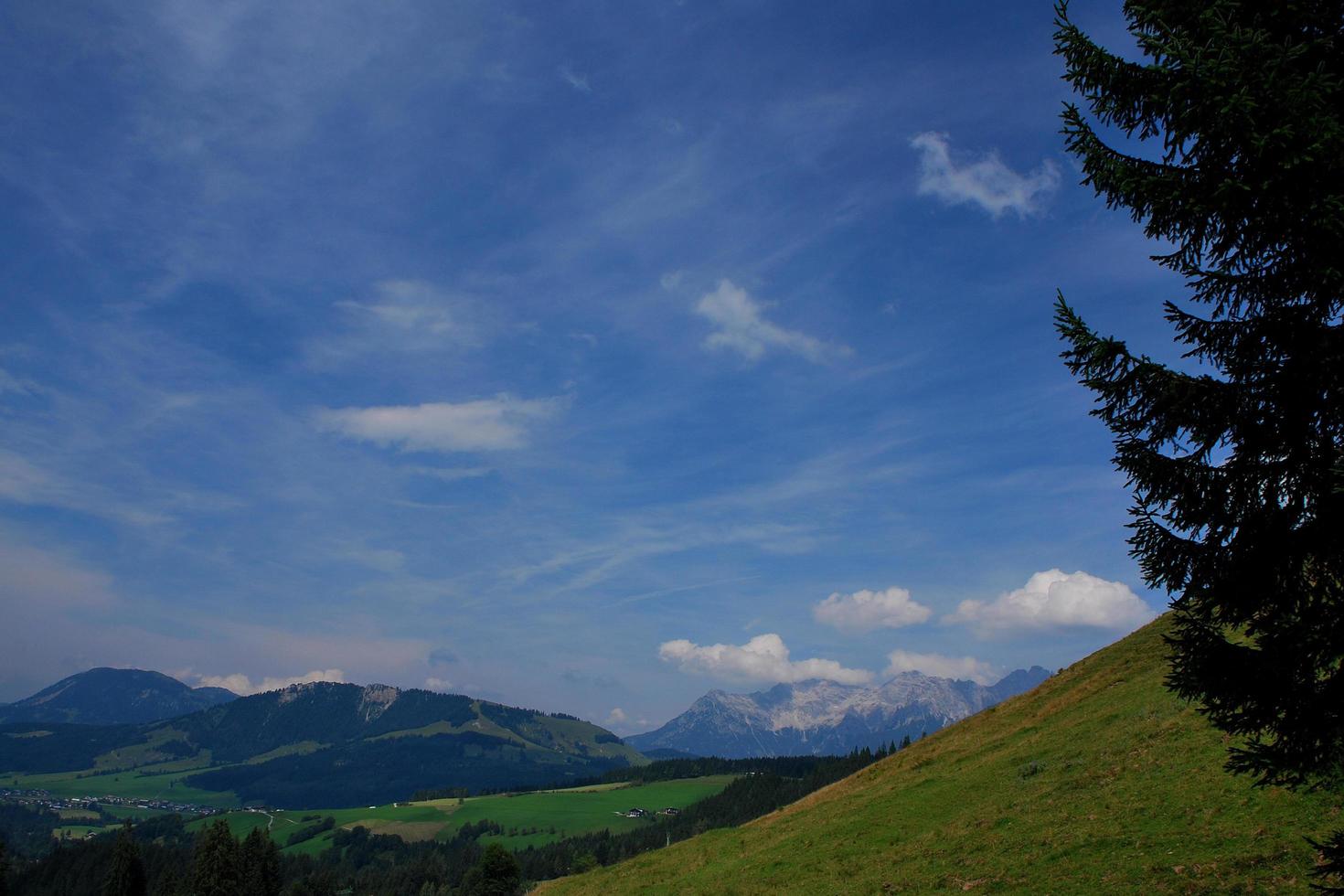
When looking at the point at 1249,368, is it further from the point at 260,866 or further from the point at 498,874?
the point at 260,866

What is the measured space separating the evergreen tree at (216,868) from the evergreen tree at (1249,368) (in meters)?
126

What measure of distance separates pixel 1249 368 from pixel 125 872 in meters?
134

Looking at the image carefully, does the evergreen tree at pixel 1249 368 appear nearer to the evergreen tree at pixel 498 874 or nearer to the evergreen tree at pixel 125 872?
the evergreen tree at pixel 498 874

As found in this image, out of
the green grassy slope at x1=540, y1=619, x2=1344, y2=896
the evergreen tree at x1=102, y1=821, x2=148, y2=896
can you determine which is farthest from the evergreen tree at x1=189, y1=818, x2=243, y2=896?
the green grassy slope at x1=540, y1=619, x2=1344, y2=896

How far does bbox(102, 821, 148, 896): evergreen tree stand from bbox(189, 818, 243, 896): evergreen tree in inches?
254

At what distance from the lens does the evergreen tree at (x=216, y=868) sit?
336 ft


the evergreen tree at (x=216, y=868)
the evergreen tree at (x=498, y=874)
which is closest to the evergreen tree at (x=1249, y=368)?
the evergreen tree at (x=498, y=874)

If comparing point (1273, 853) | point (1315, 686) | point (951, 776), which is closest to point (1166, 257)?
point (1315, 686)

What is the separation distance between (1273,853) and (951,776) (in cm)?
2880

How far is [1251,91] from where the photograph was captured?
1045 cm

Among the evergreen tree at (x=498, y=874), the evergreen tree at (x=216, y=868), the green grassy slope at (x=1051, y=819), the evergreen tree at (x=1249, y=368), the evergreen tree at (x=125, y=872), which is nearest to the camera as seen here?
the evergreen tree at (x=1249, y=368)

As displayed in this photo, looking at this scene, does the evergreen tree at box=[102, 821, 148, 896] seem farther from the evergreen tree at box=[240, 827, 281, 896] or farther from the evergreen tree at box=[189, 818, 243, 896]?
the evergreen tree at box=[240, 827, 281, 896]

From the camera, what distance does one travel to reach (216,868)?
10325 centimetres

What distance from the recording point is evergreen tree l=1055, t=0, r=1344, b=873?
1045 cm
